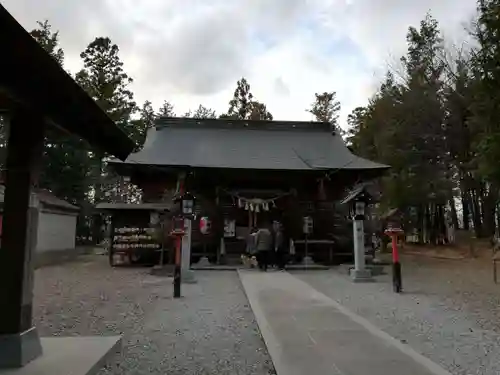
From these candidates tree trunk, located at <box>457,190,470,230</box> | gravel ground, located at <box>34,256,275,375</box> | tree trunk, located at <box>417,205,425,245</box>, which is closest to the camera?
gravel ground, located at <box>34,256,275,375</box>

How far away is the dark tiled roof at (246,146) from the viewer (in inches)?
619

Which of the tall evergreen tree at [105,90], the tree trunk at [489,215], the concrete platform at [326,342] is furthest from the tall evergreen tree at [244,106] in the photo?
the concrete platform at [326,342]

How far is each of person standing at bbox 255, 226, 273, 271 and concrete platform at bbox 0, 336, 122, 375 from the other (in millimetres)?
8584

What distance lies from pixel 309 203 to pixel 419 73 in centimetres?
1111

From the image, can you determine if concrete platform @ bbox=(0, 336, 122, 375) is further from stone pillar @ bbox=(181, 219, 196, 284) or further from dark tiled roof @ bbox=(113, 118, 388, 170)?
dark tiled roof @ bbox=(113, 118, 388, 170)

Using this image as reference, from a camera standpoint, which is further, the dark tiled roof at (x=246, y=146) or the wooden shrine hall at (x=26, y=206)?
the dark tiled roof at (x=246, y=146)

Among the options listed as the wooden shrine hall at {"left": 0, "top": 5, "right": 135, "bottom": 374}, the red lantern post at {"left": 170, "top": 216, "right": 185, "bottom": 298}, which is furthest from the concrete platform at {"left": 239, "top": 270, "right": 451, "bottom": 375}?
the wooden shrine hall at {"left": 0, "top": 5, "right": 135, "bottom": 374}

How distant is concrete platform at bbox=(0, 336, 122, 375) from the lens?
3.50 meters

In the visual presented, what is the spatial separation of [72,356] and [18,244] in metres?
1.14

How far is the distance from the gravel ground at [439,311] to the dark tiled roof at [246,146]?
15.7 ft

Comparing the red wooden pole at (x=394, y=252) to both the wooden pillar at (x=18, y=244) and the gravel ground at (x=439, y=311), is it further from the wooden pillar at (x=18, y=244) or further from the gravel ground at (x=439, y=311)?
the wooden pillar at (x=18, y=244)

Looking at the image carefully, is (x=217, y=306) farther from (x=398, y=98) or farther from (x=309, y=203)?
A: (x=398, y=98)

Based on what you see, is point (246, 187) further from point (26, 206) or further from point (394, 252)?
point (26, 206)

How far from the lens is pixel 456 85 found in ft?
69.8
